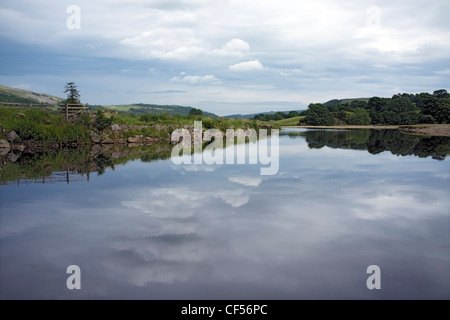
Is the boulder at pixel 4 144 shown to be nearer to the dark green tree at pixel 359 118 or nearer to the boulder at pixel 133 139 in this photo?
the boulder at pixel 133 139

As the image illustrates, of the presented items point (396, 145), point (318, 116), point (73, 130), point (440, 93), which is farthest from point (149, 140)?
point (440, 93)

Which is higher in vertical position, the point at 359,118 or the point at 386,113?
the point at 386,113

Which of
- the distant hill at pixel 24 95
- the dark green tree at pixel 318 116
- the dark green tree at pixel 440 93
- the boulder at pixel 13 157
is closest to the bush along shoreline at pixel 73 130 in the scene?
the boulder at pixel 13 157

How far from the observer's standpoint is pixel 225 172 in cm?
1723

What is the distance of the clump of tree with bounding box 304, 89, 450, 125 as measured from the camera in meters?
85.2

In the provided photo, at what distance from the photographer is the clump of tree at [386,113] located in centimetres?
8517

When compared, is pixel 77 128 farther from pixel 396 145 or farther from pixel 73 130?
pixel 396 145

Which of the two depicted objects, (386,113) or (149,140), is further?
(386,113)

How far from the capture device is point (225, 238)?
8.06m

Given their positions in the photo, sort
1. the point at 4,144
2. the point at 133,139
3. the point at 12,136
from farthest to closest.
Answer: the point at 133,139
the point at 12,136
the point at 4,144

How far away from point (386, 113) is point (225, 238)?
99007 mm

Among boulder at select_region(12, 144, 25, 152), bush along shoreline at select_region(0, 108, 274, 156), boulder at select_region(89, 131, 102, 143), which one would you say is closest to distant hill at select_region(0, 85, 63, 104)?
bush along shoreline at select_region(0, 108, 274, 156)

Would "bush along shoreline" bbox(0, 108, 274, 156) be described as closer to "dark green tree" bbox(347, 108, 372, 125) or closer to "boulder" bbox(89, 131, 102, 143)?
"boulder" bbox(89, 131, 102, 143)
